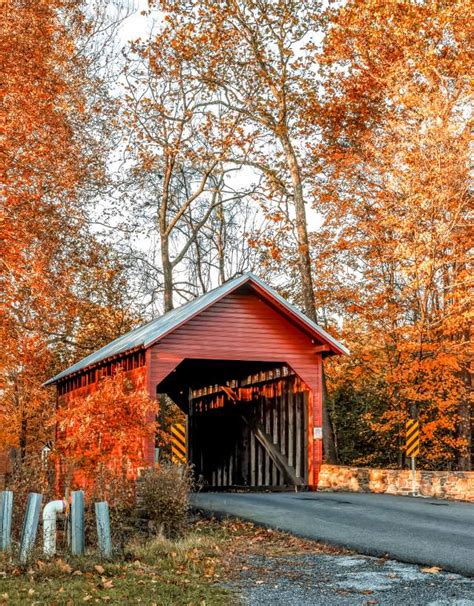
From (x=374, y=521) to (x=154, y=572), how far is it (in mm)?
4514

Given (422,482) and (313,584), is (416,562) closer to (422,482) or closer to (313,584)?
(313,584)

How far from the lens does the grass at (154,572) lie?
23.8ft

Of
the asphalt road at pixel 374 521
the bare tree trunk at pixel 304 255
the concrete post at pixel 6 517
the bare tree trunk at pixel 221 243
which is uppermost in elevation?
the bare tree trunk at pixel 221 243

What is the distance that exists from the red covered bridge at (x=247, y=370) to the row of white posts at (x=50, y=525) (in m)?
6.46

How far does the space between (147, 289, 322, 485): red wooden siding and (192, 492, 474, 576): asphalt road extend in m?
2.63

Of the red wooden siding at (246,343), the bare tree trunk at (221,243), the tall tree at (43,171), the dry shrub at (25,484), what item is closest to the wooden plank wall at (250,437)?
the red wooden siding at (246,343)

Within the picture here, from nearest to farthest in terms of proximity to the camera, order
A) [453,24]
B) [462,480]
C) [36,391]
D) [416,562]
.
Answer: [416,562] → [462,480] → [453,24] → [36,391]

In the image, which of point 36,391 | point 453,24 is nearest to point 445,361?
point 453,24

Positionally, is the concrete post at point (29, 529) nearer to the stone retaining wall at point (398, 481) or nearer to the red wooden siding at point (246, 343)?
the red wooden siding at point (246, 343)

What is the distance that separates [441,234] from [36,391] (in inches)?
625

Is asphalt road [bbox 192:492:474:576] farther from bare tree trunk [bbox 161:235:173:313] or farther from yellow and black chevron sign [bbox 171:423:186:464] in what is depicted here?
bare tree trunk [bbox 161:235:173:313]

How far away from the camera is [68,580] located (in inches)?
322

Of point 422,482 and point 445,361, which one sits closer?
point 422,482

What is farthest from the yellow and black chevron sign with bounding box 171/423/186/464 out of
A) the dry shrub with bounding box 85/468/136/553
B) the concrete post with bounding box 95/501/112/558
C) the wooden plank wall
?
the concrete post with bounding box 95/501/112/558
